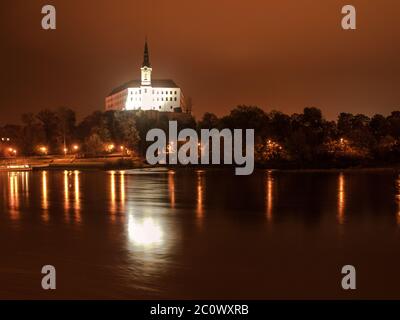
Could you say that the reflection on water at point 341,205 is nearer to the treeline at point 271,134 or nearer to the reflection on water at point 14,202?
the reflection on water at point 14,202

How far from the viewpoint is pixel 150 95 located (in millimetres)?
120812

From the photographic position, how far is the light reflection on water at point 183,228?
11422 mm

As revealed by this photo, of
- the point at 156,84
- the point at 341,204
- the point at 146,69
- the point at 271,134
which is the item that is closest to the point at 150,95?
the point at 156,84

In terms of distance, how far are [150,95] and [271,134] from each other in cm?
6060

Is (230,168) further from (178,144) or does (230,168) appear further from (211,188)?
(211,188)

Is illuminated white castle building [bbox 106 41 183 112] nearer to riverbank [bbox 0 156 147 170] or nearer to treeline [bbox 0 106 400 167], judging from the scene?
treeline [bbox 0 106 400 167]

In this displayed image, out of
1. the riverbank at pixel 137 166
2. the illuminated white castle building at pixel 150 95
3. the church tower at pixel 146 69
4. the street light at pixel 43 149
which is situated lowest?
the riverbank at pixel 137 166

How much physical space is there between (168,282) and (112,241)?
4.45 metres

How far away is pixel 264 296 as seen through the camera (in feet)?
31.6

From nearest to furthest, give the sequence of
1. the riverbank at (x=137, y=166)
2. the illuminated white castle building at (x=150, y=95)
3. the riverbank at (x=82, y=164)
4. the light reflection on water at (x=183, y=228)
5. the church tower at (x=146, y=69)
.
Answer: the light reflection on water at (x=183, y=228) < the riverbank at (x=137, y=166) < the riverbank at (x=82, y=164) < the illuminated white castle building at (x=150, y=95) < the church tower at (x=146, y=69)

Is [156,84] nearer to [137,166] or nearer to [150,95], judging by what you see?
[150,95]

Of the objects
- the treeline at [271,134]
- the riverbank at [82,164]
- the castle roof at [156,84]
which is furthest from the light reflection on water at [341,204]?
the castle roof at [156,84]

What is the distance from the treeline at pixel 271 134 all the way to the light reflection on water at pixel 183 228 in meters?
32.2

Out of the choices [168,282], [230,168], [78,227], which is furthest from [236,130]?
[168,282]
